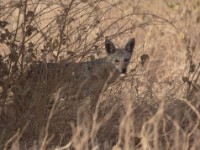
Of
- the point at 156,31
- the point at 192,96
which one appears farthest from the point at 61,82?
the point at 156,31

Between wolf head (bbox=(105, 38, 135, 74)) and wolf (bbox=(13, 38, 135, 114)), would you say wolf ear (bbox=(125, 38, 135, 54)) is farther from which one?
wolf (bbox=(13, 38, 135, 114))

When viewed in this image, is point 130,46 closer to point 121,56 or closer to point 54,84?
point 121,56

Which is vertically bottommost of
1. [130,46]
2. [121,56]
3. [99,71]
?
[99,71]

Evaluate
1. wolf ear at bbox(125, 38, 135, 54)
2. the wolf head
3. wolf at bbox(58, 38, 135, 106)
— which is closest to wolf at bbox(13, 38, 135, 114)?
wolf at bbox(58, 38, 135, 106)

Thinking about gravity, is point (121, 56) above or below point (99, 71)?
above

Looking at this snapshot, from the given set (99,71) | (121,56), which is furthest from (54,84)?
(121,56)

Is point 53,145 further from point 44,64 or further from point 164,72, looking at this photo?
point 164,72

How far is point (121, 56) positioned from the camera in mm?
9297

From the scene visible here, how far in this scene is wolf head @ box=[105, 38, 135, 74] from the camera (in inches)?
360

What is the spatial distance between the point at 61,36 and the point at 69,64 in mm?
414

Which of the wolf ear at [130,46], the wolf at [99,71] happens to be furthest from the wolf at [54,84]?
the wolf ear at [130,46]

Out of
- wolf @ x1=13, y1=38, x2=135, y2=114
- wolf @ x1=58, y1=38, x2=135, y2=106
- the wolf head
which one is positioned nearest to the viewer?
wolf @ x1=13, y1=38, x2=135, y2=114

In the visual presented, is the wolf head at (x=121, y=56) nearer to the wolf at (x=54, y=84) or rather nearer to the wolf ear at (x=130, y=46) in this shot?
the wolf ear at (x=130, y=46)

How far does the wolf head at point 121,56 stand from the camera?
916 centimetres
